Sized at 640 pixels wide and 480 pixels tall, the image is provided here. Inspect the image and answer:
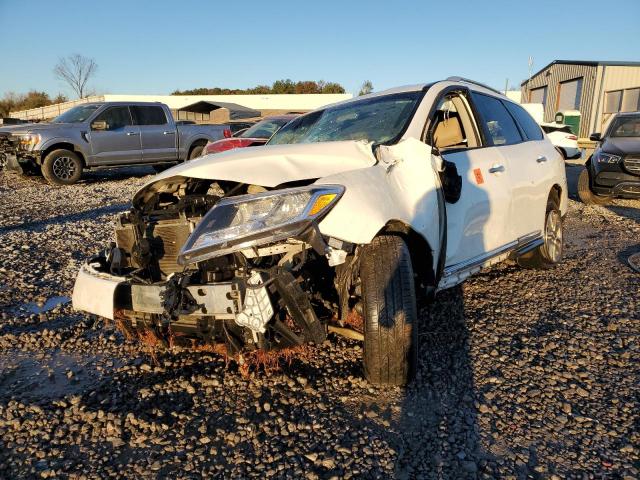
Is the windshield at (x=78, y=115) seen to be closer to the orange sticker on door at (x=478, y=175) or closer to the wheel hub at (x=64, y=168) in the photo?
the wheel hub at (x=64, y=168)

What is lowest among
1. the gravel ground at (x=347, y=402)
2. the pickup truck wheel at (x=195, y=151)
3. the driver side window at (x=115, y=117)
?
the gravel ground at (x=347, y=402)

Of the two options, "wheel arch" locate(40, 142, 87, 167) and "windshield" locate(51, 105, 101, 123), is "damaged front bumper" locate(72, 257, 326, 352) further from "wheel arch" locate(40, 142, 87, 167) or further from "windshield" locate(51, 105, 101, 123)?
"windshield" locate(51, 105, 101, 123)

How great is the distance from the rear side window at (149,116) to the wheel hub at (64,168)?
1915 millimetres

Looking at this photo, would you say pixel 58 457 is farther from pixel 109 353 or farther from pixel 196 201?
pixel 196 201

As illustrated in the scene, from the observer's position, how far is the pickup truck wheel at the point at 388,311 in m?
2.36

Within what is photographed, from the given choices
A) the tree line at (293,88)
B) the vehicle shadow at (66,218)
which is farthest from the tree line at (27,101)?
the vehicle shadow at (66,218)

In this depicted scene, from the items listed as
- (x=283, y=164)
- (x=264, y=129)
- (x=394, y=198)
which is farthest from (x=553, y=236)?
(x=264, y=129)

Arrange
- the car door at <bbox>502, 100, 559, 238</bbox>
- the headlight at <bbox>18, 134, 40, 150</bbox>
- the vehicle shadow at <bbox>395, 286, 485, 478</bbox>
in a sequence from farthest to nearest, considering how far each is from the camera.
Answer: the headlight at <bbox>18, 134, 40, 150</bbox>, the car door at <bbox>502, 100, 559, 238</bbox>, the vehicle shadow at <bbox>395, 286, 485, 478</bbox>

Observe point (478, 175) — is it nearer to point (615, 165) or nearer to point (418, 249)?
point (418, 249)

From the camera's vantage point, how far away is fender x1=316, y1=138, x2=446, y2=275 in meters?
2.25

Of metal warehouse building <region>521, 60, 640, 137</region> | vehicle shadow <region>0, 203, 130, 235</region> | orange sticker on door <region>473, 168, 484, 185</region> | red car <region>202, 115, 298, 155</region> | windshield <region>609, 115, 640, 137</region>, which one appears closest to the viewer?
orange sticker on door <region>473, 168, 484, 185</region>

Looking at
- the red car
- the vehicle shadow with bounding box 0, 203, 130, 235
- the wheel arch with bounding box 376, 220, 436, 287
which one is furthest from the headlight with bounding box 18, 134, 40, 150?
the wheel arch with bounding box 376, 220, 436, 287

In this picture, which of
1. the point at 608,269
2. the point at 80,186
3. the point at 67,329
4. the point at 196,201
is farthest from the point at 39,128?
the point at 608,269

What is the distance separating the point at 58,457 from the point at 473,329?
258cm
